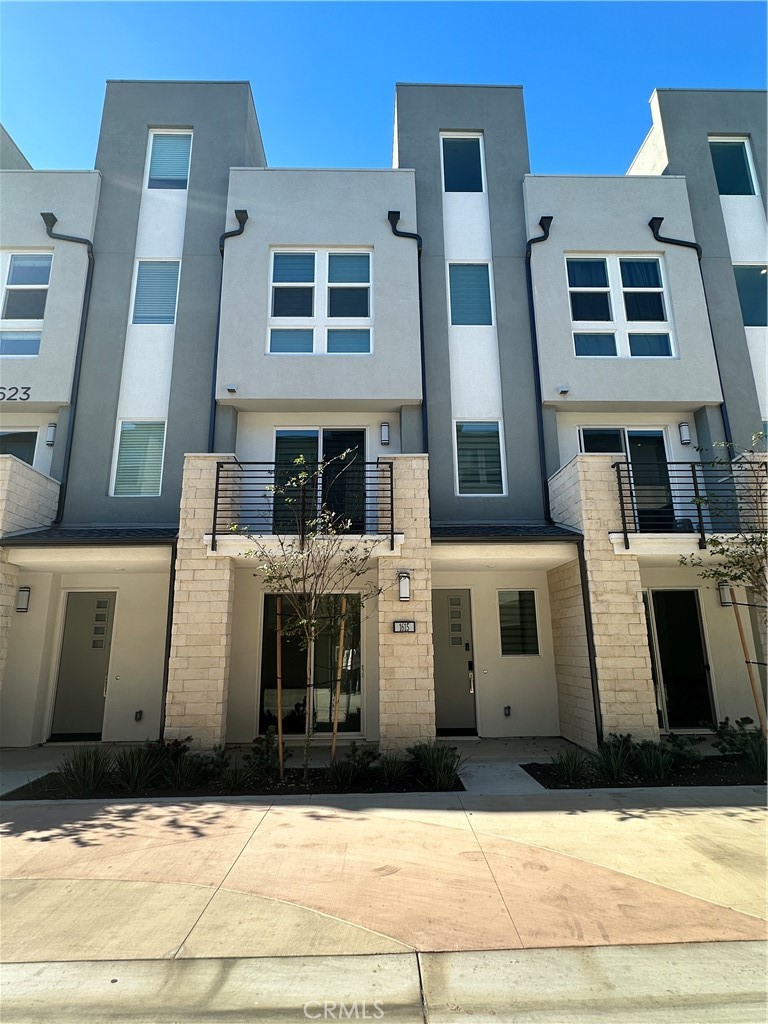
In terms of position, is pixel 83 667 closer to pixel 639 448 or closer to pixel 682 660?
pixel 682 660

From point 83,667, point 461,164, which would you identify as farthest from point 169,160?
point 83,667

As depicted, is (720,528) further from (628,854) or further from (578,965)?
(578,965)

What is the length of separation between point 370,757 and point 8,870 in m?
A: 4.19

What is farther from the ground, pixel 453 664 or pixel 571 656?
pixel 571 656

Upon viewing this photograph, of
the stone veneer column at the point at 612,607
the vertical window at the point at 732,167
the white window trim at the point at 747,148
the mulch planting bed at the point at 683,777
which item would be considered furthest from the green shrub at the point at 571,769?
the vertical window at the point at 732,167

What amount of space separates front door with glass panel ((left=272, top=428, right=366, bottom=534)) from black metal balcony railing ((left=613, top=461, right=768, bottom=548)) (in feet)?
15.2

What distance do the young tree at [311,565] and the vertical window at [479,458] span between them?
215 centimetres

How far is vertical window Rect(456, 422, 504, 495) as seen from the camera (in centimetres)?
1093

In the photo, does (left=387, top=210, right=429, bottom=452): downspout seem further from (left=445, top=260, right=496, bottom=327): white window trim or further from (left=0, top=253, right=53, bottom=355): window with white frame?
(left=0, top=253, right=53, bottom=355): window with white frame

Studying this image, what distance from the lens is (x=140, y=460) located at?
1089 centimetres

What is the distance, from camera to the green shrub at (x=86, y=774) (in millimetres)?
7145

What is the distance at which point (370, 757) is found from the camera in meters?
7.63

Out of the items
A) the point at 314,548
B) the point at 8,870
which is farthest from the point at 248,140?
the point at 8,870

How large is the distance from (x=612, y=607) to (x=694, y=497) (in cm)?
248
